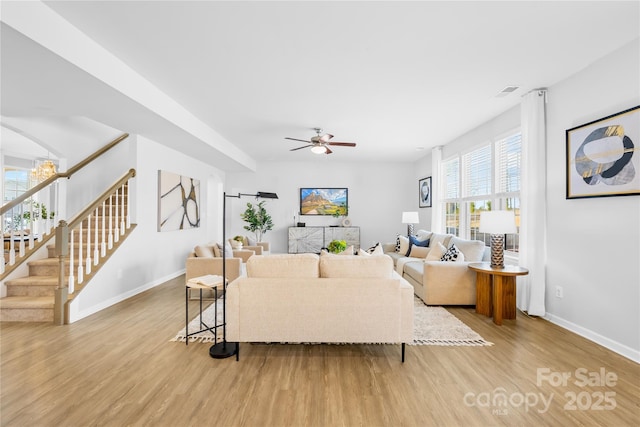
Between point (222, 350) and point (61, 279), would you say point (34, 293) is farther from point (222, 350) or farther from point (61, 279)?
point (222, 350)

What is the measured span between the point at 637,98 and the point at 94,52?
15.7 feet

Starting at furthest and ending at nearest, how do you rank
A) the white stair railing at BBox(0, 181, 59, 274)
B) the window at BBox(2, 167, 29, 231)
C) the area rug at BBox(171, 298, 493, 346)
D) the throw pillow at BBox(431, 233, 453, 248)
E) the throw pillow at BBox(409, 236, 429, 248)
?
the window at BBox(2, 167, 29, 231) < the throw pillow at BBox(409, 236, 429, 248) < the throw pillow at BBox(431, 233, 453, 248) < the white stair railing at BBox(0, 181, 59, 274) < the area rug at BBox(171, 298, 493, 346)

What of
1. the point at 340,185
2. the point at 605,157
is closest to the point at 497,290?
the point at 605,157

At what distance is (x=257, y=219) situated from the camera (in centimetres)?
817

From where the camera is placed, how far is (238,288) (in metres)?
2.57

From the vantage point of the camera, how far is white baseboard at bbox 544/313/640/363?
101 inches

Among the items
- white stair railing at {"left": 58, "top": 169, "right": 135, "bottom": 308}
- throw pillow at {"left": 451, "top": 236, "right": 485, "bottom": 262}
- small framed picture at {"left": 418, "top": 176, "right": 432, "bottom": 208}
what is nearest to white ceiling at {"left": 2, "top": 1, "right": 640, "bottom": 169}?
white stair railing at {"left": 58, "top": 169, "right": 135, "bottom": 308}

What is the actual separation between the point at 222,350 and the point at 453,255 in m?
3.31

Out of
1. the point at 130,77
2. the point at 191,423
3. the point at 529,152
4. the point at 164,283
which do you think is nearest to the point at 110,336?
the point at 191,423

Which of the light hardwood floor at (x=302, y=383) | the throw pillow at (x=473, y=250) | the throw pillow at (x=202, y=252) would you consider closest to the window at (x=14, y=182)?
the light hardwood floor at (x=302, y=383)

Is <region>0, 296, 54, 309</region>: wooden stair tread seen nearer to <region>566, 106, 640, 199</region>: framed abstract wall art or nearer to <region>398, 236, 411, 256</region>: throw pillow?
<region>398, 236, 411, 256</region>: throw pillow

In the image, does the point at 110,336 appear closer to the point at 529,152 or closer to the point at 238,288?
the point at 238,288

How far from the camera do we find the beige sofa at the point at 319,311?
2.56 metres

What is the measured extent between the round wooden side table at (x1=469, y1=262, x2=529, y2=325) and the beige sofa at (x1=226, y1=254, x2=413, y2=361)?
1519 millimetres
